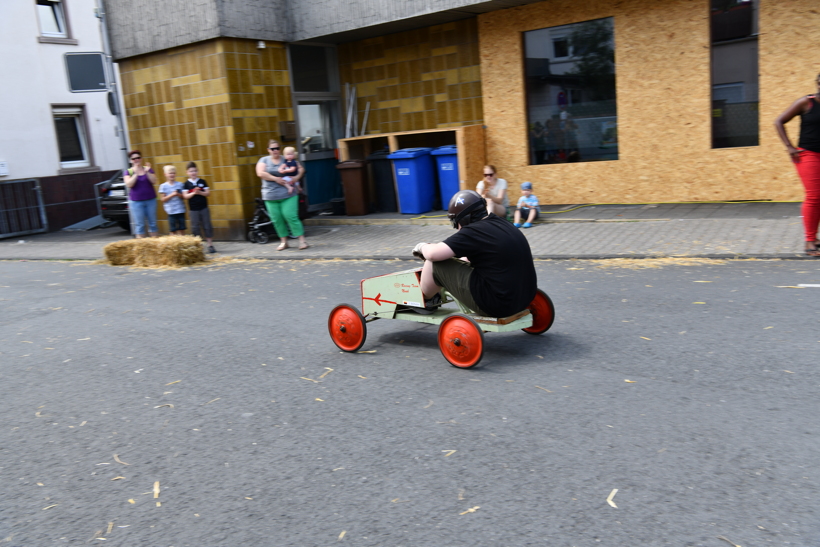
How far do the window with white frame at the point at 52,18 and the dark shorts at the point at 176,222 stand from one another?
40.8ft

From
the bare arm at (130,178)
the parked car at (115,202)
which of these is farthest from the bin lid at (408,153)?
the parked car at (115,202)

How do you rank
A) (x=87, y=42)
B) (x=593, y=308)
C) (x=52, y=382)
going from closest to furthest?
(x=52, y=382), (x=593, y=308), (x=87, y=42)

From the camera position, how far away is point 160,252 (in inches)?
470

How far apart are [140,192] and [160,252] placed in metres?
2.12

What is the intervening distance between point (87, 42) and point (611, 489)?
80.8ft

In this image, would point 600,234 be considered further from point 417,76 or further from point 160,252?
point 160,252

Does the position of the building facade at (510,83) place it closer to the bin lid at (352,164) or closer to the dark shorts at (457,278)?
the bin lid at (352,164)

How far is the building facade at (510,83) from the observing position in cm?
1234

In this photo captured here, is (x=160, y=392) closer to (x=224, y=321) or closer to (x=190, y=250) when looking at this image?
(x=224, y=321)

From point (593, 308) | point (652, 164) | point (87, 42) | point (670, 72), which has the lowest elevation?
point (593, 308)

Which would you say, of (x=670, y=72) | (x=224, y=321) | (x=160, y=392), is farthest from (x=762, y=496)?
(x=670, y=72)

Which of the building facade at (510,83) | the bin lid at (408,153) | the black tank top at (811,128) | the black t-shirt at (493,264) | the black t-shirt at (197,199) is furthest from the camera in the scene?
the bin lid at (408,153)

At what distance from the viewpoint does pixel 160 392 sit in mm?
5336

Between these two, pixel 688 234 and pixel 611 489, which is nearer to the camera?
pixel 611 489
